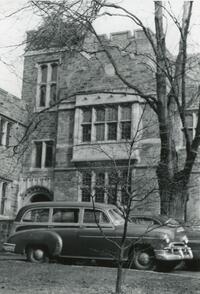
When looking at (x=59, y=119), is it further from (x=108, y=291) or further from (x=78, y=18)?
(x=108, y=291)

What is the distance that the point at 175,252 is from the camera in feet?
44.4

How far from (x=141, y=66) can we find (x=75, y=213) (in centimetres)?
1117

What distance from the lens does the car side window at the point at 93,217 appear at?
1437 cm

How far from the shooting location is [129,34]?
84.2ft

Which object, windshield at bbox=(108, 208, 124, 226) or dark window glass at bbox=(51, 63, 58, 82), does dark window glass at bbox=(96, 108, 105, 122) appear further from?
windshield at bbox=(108, 208, 124, 226)

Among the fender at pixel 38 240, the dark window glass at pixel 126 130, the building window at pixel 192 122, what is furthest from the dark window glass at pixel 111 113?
the fender at pixel 38 240

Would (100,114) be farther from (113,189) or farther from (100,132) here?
(113,189)

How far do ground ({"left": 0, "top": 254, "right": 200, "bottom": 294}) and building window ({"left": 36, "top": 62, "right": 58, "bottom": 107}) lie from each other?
14595 mm

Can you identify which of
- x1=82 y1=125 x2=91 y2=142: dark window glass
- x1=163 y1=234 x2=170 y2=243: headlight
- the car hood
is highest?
x1=82 y1=125 x2=91 y2=142: dark window glass

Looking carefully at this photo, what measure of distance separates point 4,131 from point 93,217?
1118 centimetres

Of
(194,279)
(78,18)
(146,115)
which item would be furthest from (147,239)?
(146,115)

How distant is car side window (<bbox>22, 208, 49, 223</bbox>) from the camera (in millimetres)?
15125

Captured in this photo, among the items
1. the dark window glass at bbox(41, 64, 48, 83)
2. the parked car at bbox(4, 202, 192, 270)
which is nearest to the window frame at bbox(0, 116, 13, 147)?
the dark window glass at bbox(41, 64, 48, 83)

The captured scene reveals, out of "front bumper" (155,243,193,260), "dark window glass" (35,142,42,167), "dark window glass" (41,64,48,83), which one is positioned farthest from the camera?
"dark window glass" (41,64,48,83)
